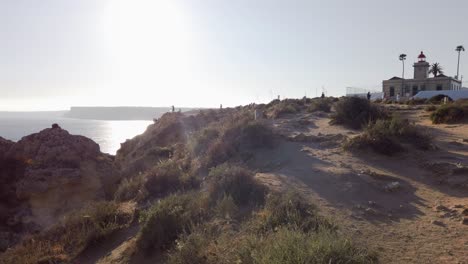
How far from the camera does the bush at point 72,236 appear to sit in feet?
21.8

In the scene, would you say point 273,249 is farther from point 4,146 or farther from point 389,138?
point 4,146

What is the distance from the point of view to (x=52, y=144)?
52.5ft

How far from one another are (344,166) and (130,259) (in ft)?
19.4

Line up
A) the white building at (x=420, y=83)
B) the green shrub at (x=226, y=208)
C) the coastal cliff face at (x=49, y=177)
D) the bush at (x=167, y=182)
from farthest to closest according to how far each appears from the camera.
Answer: the white building at (x=420, y=83)
the coastal cliff face at (x=49, y=177)
the bush at (x=167, y=182)
the green shrub at (x=226, y=208)

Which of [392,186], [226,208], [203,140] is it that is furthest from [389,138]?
[203,140]

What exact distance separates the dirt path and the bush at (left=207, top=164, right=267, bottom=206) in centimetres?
68

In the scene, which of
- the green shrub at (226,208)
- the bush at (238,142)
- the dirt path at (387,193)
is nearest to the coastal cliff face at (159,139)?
the bush at (238,142)

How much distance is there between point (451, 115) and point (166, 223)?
14992 mm

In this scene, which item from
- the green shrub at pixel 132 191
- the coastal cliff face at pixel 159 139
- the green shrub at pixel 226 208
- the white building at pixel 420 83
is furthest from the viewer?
the white building at pixel 420 83

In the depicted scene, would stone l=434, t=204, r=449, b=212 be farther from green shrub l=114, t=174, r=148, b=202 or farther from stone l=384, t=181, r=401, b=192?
green shrub l=114, t=174, r=148, b=202

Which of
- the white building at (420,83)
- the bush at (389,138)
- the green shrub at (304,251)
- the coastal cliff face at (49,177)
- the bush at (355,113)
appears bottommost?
the coastal cliff face at (49,177)

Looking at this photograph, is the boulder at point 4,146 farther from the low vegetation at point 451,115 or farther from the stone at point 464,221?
the low vegetation at point 451,115

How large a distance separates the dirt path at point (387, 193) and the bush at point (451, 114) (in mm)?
3660

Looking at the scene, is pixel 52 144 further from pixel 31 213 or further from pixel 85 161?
pixel 31 213
